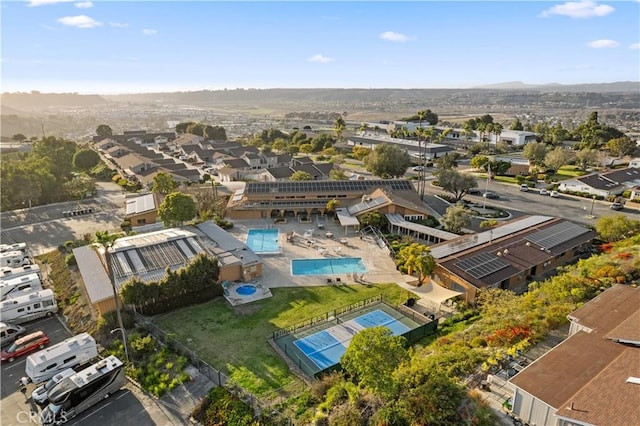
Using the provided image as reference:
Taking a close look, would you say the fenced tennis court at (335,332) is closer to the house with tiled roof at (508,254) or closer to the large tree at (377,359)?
the house with tiled roof at (508,254)

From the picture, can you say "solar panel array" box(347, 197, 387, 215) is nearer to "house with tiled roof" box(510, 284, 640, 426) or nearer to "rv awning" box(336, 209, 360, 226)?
"rv awning" box(336, 209, 360, 226)

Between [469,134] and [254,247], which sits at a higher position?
[469,134]

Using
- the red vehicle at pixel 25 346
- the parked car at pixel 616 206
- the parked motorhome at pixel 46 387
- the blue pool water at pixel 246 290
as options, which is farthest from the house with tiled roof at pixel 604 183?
the red vehicle at pixel 25 346

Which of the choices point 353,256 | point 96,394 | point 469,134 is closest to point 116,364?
point 96,394

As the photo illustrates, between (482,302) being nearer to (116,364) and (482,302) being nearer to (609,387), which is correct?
(609,387)

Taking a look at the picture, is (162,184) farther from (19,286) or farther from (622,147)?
(622,147)

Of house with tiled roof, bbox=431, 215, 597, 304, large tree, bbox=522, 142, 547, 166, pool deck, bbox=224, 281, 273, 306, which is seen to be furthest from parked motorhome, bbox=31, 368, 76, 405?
large tree, bbox=522, 142, 547, 166

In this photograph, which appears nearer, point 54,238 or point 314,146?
point 54,238
